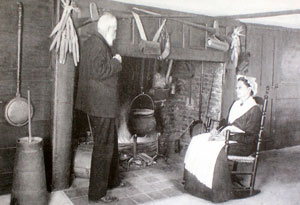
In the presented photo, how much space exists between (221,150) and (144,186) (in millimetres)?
1135

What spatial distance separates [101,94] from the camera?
3.70 metres

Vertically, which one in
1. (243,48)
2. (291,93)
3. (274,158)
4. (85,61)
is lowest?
(274,158)

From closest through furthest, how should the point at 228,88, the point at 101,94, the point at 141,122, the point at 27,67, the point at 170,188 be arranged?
the point at 101,94 < the point at 27,67 < the point at 170,188 < the point at 141,122 < the point at 228,88

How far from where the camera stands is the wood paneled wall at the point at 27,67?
12.6ft

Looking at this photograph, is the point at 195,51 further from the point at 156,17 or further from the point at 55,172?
the point at 55,172

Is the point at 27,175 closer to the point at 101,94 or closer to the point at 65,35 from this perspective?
the point at 101,94

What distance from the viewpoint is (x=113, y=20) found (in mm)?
3699

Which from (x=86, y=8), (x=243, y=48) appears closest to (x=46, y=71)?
(x=86, y=8)

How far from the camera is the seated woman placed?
13.0 ft

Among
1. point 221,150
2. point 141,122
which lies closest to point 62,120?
point 141,122

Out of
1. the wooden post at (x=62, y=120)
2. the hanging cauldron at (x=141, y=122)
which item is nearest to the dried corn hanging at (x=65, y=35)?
the wooden post at (x=62, y=120)

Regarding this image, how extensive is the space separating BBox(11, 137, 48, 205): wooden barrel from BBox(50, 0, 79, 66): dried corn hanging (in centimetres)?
108

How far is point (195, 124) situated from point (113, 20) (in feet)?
9.37

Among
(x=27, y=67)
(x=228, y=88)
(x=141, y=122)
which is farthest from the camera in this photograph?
(x=228, y=88)
